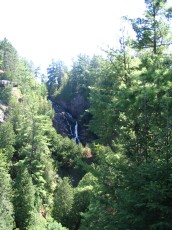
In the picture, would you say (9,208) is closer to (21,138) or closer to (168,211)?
(21,138)

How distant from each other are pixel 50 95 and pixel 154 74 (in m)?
72.6

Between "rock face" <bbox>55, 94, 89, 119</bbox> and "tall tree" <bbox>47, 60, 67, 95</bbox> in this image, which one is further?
"tall tree" <bbox>47, 60, 67, 95</bbox>

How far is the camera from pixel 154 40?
15023 mm

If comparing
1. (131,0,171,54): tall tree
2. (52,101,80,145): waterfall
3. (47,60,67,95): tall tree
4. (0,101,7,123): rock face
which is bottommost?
(52,101,80,145): waterfall

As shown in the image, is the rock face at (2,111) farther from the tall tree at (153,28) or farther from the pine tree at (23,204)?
the tall tree at (153,28)

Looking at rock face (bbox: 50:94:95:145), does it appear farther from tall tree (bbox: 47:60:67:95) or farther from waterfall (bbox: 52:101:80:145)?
tall tree (bbox: 47:60:67:95)

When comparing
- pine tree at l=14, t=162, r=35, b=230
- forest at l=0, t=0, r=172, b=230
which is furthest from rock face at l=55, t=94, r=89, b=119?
pine tree at l=14, t=162, r=35, b=230

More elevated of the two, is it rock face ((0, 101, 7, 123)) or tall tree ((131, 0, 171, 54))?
tall tree ((131, 0, 171, 54))

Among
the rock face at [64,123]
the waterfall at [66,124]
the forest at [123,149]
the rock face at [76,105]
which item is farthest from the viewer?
the rock face at [76,105]

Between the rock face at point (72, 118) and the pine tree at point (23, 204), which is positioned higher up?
the rock face at point (72, 118)

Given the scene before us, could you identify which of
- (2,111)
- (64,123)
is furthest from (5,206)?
(64,123)

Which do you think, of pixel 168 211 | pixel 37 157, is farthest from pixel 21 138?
pixel 168 211

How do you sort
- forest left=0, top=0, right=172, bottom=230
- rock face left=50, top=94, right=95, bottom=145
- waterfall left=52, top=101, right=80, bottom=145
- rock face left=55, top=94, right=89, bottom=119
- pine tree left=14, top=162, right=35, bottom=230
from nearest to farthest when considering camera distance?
forest left=0, top=0, right=172, bottom=230, pine tree left=14, top=162, right=35, bottom=230, rock face left=50, top=94, right=95, bottom=145, waterfall left=52, top=101, right=80, bottom=145, rock face left=55, top=94, right=89, bottom=119

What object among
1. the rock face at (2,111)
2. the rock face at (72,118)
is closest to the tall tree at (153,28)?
the rock face at (2,111)
